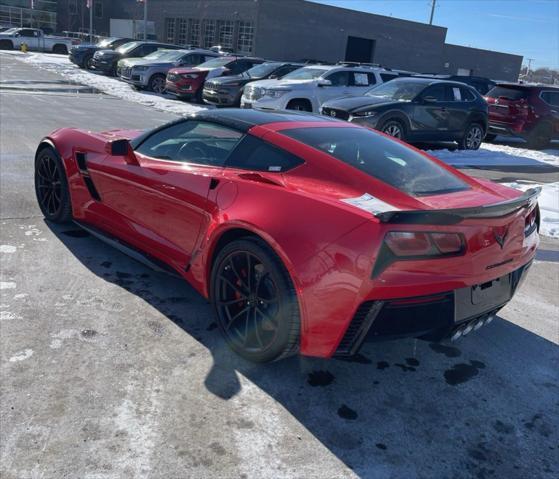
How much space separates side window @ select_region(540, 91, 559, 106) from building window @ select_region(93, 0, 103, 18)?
59723mm

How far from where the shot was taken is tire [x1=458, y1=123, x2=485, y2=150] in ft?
44.2

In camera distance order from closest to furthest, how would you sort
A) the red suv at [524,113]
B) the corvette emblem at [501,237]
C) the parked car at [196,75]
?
1. the corvette emblem at [501,237]
2. the red suv at [524,113]
3. the parked car at [196,75]

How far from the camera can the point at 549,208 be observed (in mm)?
7973

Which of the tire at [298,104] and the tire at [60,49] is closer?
the tire at [298,104]

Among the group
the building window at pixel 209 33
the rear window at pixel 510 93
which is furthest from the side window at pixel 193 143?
the building window at pixel 209 33

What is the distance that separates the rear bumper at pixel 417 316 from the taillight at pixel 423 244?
22 centimetres

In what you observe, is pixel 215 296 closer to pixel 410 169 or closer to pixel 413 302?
pixel 413 302

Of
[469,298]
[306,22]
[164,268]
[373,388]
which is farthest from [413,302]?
[306,22]

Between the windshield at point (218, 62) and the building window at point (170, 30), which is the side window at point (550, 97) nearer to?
the windshield at point (218, 62)

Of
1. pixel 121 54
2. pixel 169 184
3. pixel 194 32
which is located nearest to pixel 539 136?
pixel 169 184

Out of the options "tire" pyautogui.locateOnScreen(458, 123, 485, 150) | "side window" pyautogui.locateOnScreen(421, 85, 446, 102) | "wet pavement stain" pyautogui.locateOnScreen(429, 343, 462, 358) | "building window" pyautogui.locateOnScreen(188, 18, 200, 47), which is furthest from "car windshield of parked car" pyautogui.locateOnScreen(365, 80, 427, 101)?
"building window" pyautogui.locateOnScreen(188, 18, 200, 47)

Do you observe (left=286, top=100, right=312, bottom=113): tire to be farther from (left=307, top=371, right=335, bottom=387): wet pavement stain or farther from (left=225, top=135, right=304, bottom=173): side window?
(left=307, top=371, right=335, bottom=387): wet pavement stain

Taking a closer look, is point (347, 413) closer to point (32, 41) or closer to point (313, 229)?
point (313, 229)

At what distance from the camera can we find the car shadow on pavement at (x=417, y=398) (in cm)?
265
